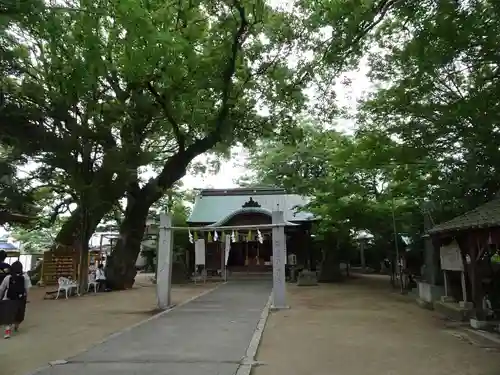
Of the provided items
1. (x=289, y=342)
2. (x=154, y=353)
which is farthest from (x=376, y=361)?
(x=154, y=353)

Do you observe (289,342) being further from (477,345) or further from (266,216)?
(266,216)

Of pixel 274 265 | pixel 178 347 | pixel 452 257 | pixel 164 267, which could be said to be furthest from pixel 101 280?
pixel 452 257

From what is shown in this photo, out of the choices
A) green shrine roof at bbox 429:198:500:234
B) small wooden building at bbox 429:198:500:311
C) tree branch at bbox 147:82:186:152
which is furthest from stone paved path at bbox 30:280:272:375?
tree branch at bbox 147:82:186:152

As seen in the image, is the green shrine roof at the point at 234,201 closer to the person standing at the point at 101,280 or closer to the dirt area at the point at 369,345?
the person standing at the point at 101,280

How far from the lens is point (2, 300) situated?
8.64 metres

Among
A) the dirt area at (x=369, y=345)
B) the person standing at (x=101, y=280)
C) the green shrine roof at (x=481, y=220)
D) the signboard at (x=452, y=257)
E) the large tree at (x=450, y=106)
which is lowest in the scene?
the dirt area at (x=369, y=345)

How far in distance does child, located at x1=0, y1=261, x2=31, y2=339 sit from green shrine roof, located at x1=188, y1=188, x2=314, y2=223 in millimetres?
18226

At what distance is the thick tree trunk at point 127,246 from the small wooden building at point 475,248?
507 inches

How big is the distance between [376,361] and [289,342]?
6.40ft

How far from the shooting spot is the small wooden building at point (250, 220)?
25.1 meters

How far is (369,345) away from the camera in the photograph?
812 cm

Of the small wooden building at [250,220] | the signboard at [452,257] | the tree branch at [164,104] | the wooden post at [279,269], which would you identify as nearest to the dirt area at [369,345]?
the wooden post at [279,269]

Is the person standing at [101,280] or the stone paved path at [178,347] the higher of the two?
the person standing at [101,280]

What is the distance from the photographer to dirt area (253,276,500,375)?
21.4 feet
